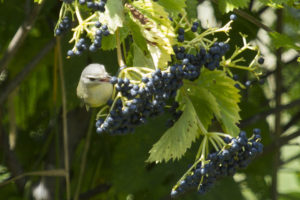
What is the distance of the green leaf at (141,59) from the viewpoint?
4.50ft

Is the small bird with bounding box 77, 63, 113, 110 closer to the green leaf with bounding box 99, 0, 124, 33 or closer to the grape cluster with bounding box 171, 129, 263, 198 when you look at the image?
the green leaf with bounding box 99, 0, 124, 33

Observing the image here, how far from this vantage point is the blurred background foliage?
6.91ft

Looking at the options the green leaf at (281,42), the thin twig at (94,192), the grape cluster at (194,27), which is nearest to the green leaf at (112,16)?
the grape cluster at (194,27)

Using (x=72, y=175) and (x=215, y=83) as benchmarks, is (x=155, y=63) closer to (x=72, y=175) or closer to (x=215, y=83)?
(x=215, y=83)

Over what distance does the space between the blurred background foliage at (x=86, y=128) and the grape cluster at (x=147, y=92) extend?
61 centimetres

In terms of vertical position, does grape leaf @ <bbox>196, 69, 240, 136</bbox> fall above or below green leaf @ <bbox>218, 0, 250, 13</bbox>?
below

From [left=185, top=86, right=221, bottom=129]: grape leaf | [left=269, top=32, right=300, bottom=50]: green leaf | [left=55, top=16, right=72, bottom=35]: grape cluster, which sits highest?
[left=55, top=16, right=72, bottom=35]: grape cluster

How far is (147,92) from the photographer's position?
125 cm

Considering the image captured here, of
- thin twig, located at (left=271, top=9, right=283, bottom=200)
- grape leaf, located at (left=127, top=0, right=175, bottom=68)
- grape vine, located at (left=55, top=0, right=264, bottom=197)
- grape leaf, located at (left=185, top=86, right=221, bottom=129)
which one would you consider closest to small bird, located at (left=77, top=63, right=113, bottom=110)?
grape vine, located at (left=55, top=0, right=264, bottom=197)

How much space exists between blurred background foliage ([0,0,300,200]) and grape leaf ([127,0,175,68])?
584 mm

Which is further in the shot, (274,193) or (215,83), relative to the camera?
(274,193)

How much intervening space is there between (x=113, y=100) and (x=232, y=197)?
3.46 feet

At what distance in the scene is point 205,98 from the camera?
1.50 metres

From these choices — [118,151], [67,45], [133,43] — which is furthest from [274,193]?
[133,43]
